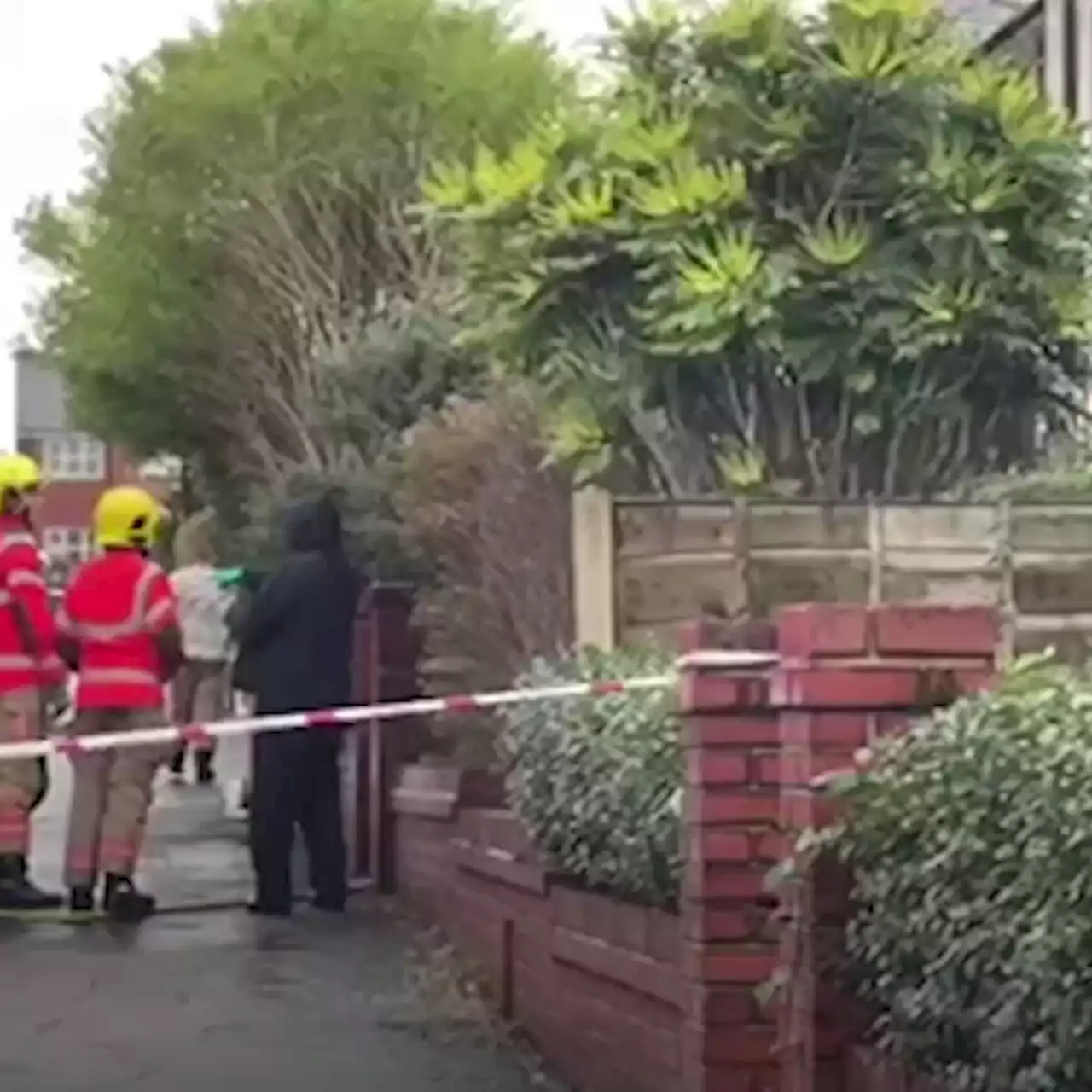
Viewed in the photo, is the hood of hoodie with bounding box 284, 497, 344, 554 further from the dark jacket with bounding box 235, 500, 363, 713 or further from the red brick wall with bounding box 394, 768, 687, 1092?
the red brick wall with bounding box 394, 768, 687, 1092

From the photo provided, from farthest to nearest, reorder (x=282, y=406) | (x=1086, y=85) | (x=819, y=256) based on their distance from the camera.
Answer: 1. (x=282, y=406)
2. (x=1086, y=85)
3. (x=819, y=256)

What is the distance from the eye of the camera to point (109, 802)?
1220 centimetres

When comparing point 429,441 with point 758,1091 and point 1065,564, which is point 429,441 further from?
point 758,1091

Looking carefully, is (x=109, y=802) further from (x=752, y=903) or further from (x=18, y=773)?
(x=752, y=903)

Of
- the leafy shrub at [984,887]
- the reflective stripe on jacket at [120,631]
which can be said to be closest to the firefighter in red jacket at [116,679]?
the reflective stripe on jacket at [120,631]

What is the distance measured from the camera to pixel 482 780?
1100 centimetres

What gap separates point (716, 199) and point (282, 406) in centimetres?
1439

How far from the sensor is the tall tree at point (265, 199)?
80.7ft

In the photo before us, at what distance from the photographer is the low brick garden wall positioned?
6.20 meters

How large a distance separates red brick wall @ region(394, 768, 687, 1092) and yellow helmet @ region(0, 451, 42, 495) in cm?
203

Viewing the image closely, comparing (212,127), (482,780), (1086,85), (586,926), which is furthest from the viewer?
(212,127)

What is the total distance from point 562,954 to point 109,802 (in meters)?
4.19

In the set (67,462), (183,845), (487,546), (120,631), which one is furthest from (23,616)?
(67,462)

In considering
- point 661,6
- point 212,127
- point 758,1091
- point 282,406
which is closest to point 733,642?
point 758,1091
